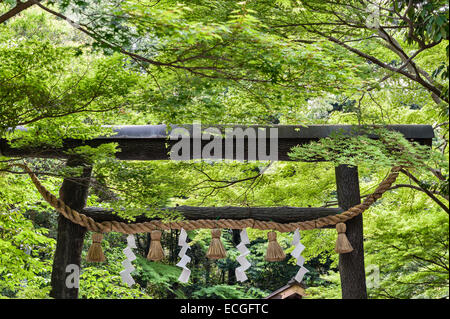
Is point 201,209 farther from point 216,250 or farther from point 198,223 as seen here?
point 216,250

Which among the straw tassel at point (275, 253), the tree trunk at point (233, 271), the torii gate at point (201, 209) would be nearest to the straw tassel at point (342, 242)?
the torii gate at point (201, 209)

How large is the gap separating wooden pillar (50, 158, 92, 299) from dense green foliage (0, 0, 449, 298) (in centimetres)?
26

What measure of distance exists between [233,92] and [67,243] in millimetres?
1975

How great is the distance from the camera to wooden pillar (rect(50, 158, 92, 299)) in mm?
4293

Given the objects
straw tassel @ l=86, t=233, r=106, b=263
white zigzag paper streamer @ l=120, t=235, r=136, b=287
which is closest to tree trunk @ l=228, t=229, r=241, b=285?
white zigzag paper streamer @ l=120, t=235, r=136, b=287

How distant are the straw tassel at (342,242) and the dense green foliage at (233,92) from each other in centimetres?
54

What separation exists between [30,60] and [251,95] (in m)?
1.47

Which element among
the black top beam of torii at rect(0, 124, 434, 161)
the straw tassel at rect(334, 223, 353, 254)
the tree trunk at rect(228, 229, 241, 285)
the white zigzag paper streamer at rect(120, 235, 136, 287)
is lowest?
the tree trunk at rect(228, 229, 241, 285)

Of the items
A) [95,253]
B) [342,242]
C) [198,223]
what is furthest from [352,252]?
[95,253]

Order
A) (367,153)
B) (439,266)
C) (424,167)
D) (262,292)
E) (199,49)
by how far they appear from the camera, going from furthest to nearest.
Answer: (262,292) → (439,266) → (367,153) → (424,167) → (199,49)

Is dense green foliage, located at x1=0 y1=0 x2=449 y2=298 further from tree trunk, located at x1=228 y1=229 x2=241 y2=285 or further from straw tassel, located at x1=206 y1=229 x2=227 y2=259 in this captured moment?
tree trunk, located at x1=228 y1=229 x2=241 y2=285
